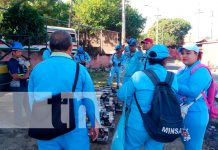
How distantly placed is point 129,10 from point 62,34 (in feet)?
101

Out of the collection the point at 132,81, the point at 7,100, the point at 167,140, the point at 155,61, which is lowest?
the point at 7,100

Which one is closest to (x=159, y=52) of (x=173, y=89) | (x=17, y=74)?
(x=173, y=89)

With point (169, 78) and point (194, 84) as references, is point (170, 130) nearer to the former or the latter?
point (169, 78)

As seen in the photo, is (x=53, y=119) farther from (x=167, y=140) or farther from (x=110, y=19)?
(x=110, y=19)

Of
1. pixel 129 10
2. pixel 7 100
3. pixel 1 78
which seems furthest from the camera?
pixel 129 10

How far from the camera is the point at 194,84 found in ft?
10.7

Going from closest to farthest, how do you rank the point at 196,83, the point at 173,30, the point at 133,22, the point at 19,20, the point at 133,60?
the point at 196,83 < the point at 133,60 < the point at 19,20 < the point at 133,22 < the point at 173,30

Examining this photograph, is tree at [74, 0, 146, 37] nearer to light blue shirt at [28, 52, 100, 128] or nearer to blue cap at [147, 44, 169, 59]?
blue cap at [147, 44, 169, 59]

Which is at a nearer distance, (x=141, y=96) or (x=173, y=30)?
(x=141, y=96)

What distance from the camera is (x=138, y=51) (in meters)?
6.72

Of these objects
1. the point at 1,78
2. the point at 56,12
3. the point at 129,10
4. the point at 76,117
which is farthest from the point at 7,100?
the point at 129,10

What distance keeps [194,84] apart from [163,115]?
0.65m

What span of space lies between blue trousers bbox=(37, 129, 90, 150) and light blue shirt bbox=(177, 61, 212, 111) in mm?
1272

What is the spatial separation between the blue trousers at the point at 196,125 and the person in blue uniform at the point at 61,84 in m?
1.24
